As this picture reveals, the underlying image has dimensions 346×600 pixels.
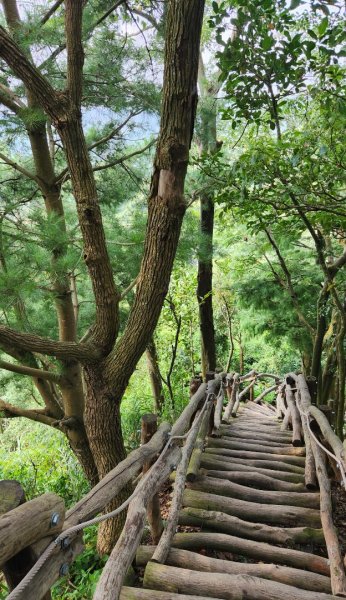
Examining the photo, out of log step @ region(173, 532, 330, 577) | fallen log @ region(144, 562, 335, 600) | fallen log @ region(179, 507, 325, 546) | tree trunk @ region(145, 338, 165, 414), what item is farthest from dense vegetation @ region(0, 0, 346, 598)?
tree trunk @ region(145, 338, 165, 414)

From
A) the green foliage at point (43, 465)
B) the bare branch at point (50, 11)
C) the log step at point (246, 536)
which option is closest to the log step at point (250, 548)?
the log step at point (246, 536)

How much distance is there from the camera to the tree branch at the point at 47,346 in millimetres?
2408

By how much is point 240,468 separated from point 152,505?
116cm

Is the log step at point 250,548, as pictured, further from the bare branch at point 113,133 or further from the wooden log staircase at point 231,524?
the bare branch at point 113,133

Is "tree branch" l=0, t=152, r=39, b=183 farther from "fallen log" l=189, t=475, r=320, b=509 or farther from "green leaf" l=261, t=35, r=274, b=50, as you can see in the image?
"fallen log" l=189, t=475, r=320, b=509

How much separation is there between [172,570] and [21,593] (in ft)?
3.61

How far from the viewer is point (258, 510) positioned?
264cm

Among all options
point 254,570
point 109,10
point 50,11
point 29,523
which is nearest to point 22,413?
point 254,570

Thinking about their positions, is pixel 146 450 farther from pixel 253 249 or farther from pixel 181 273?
pixel 181 273

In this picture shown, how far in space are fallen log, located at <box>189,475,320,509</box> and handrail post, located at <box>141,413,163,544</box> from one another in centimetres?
51

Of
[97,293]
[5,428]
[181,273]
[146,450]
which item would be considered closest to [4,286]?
[97,293]

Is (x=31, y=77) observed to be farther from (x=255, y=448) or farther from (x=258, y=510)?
(x=255, y=448)

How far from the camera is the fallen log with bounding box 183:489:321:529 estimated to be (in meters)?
2.57

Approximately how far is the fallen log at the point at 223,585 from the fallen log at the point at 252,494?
0.97m
